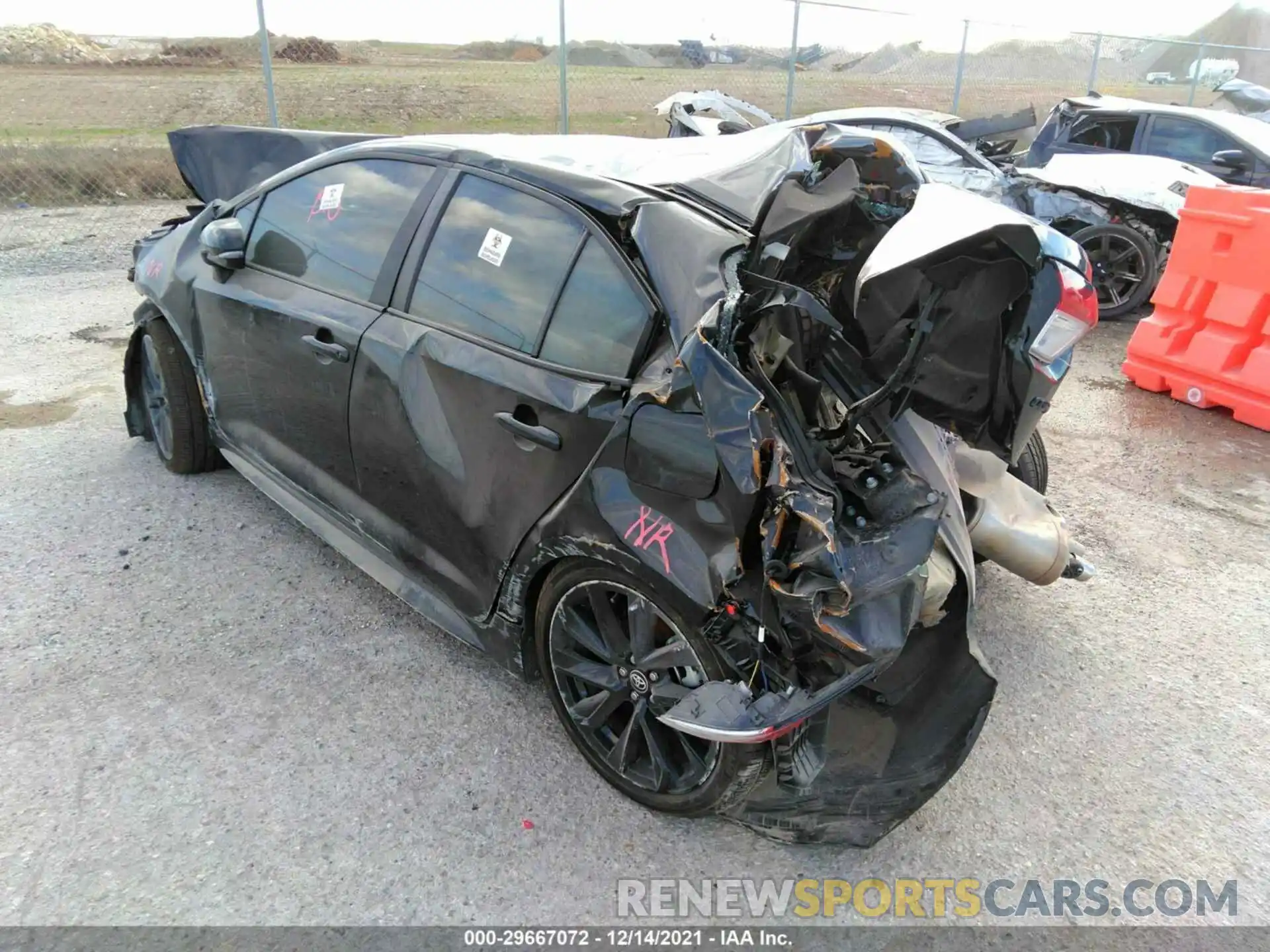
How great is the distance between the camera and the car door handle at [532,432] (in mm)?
2455

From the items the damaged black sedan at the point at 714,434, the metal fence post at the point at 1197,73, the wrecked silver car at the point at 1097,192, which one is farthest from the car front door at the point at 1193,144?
the metal fence post at the point at 1197,73

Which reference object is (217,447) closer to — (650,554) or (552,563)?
(552,563)

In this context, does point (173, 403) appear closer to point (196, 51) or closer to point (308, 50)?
point (308, 50)

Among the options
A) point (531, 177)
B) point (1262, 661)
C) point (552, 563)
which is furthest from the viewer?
point (1262, 661)

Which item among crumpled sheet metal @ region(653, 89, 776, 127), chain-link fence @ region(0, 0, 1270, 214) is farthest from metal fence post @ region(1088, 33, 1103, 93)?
crumpled sheet metal @ region(653, 89, 776, 127)

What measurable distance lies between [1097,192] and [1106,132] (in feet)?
5.29

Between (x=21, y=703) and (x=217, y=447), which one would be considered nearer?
(x=21, y=703)

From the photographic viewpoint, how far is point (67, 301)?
7512 mm

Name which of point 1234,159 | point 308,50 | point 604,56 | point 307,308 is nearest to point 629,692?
point 307,308

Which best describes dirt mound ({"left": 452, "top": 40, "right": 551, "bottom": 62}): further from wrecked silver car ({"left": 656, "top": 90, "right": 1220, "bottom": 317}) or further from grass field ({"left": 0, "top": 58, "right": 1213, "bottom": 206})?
wrecked silver car ({"left": 656, "top": 90, "right": 1220, "bottom": 317})

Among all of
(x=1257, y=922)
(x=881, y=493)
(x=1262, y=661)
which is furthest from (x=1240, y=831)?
(x=881, y=493)

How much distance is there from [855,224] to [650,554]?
1180mm

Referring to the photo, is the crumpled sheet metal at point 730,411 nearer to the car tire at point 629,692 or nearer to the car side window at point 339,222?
the car tire at point 629,692

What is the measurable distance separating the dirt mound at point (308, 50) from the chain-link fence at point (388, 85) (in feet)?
0.10
